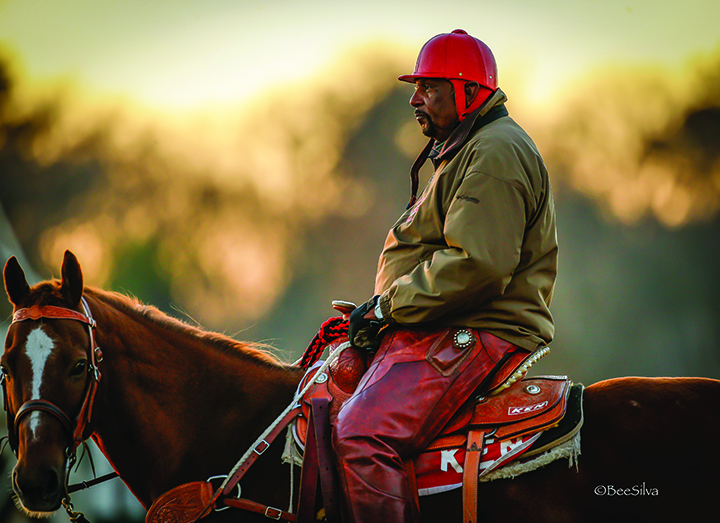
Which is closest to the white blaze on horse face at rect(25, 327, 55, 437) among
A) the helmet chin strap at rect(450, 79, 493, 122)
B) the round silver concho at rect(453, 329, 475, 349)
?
the round silver concho at rect(453, 329, 475, 349)

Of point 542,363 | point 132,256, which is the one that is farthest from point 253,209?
point 542,363

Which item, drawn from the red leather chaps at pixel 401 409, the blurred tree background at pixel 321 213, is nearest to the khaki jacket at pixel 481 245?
the red leather chaps at pixel 401 409

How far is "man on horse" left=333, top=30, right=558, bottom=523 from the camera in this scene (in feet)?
9.20

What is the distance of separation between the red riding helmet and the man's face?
0.04 meters

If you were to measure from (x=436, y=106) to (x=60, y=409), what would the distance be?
2161mm

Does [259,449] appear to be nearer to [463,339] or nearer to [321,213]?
[463,339]

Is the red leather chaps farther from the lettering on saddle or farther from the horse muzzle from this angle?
the horse muzzle

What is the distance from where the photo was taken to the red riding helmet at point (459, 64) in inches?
132

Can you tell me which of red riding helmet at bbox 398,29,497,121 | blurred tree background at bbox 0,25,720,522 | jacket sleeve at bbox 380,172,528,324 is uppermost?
red riding helmet at bbox 398,29,497,121

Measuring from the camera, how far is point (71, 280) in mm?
3131

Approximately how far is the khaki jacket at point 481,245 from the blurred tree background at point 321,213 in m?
9.67

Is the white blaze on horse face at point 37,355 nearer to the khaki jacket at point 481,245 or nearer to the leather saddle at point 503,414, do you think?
the leather saddle at point 503,414

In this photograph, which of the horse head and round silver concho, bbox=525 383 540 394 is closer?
the horse head

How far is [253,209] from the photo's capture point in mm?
15555
